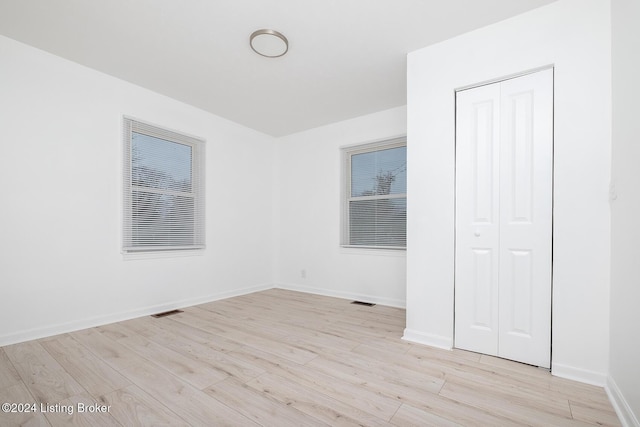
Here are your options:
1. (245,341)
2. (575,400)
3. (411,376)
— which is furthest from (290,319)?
(575,400)

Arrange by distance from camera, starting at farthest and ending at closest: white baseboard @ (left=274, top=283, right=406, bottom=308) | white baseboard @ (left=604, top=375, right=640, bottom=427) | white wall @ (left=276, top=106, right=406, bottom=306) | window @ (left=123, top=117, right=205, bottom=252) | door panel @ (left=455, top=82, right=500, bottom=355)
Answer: white wall @ (left=276, top=106, right=406, bottom=306)
white baseboard @ (left=274, top=283, right=406, bottom=308)
window @ (left=123, top=117, right=205, bottom=252)
door panel @ (left=455, top=82, right=500, bottom=355)
white baseboard @ (left=604, top=375, right=640, bottom=427)

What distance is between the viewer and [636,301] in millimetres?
1398

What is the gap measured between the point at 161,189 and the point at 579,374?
4.23 metres

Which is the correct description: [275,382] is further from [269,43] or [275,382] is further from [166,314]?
[269,43]

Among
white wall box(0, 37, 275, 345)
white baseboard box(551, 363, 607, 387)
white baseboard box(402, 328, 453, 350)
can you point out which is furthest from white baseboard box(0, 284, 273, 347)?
white baseboard box(551, 363, 607, 387)

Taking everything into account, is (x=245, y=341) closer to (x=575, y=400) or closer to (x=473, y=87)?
(x=575, y=400)

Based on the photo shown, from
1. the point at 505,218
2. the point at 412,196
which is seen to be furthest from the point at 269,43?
the point at 505,218

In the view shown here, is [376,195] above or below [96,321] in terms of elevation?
above

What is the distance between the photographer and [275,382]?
1.85m

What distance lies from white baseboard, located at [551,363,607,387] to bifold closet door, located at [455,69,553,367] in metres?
0.08

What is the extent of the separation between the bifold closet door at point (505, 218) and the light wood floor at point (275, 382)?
238 millimetres

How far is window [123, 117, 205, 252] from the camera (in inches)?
127

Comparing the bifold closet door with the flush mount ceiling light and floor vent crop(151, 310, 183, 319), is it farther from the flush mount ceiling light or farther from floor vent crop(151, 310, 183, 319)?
floor vent crop(151, 310, 183, 319)

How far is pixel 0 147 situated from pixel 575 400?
4515 mm
